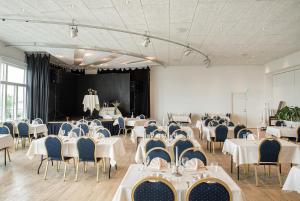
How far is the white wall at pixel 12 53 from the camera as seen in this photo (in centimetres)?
1002

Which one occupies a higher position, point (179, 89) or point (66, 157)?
point (179, 89)

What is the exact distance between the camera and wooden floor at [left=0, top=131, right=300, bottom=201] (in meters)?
4.55

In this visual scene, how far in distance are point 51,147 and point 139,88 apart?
1099 centimetres

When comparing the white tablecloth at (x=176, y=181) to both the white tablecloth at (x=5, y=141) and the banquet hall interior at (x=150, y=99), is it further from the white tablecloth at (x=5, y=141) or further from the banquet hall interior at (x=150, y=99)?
the white tablecloth at (x=5, y=141)

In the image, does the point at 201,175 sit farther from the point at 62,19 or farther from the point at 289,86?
the point at 289,86

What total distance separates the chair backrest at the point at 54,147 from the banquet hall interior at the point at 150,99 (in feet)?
0.08

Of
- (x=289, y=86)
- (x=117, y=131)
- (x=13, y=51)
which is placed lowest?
(x=117, y=131)

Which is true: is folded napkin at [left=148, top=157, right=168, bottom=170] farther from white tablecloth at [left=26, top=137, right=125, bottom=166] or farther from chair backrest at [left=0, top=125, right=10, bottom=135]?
chair backrest at [left=0, top=125, right=10, bottom=135]

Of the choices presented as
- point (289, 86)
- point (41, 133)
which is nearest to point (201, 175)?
point (41, 133)

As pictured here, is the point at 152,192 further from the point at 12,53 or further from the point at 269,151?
the point at 12,53

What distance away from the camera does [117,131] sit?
504 inches

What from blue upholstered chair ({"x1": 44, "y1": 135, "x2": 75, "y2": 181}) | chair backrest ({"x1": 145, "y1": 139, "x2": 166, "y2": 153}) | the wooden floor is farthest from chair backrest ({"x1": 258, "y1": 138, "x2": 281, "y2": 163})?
blue upholstered chair ({"x1": 44, "y1": 135, "x2": 75, "y2": 181})

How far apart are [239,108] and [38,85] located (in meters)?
12.1

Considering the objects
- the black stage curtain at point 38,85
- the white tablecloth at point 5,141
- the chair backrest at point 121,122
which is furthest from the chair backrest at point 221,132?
the black stage curtain at point 38,85
